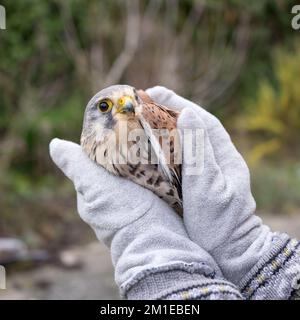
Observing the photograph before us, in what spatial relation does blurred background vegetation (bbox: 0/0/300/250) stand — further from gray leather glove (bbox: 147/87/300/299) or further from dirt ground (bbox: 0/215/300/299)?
gray leather glove (bbox: 147/87/300/299)

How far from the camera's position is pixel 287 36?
6527 millimetres

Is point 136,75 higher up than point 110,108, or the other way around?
point 136,75

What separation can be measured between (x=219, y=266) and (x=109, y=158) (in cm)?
39

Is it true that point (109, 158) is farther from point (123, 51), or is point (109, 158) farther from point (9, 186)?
point (123, 51)

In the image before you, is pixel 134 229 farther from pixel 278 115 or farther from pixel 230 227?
pixel 278 115

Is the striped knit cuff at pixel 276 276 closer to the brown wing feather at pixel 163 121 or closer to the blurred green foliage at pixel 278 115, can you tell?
the brown wing feather at pixel 163 121

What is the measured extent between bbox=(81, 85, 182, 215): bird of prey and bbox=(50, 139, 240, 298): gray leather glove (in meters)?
0.04

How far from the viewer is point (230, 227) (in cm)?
135

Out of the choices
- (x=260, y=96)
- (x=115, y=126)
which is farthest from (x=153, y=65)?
(x=115, y=126)

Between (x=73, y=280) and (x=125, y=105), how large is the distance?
7.54 ft

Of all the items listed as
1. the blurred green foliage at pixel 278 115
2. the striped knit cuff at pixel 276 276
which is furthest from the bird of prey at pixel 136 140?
the blurred green foliage at pixel 278 115

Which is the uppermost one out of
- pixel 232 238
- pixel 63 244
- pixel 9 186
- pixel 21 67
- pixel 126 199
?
pixel 21 67

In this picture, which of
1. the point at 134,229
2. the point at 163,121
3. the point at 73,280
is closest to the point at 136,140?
the point at 163,121

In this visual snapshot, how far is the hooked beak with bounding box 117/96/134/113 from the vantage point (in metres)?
1.48
